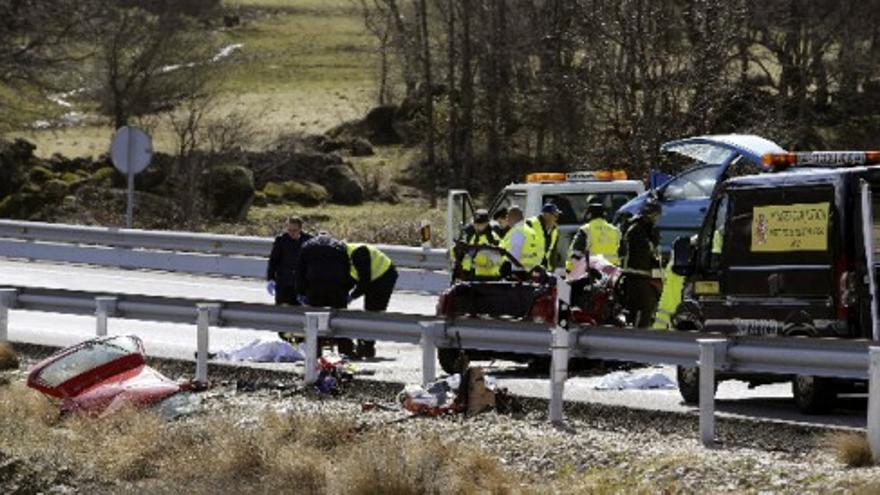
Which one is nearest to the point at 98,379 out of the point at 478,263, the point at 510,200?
the point at 478,263

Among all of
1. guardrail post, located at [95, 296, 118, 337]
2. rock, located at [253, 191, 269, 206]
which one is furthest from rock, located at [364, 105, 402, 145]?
guardrail post, located at [95, 296, 118, 337]

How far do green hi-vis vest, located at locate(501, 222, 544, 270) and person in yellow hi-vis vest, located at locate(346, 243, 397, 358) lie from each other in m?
1.42

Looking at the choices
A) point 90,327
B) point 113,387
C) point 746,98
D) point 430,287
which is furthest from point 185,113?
point 113,387

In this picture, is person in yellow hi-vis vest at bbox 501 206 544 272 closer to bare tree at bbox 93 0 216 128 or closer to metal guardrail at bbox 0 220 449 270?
metal guardrail at bbox 0 220 449 270

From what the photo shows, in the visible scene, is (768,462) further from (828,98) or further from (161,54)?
(161,54)

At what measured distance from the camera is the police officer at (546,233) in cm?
2123

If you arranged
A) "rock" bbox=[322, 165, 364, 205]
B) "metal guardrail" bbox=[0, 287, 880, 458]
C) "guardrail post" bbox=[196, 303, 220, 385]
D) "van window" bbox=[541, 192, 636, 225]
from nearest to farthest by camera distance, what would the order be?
"metal guardrail" bbox=[0, 287, 880, 458], "guardrail post" bbox=[196, 303, 220, 385], "van window" bbox=[541, 192, 636, 225], "rock" bbox=[322, 165, 364, 205]

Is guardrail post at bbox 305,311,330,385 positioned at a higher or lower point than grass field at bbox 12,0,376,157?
lower

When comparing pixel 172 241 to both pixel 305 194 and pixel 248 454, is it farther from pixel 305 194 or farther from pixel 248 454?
pixel 248 454

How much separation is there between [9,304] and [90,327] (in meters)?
2.84

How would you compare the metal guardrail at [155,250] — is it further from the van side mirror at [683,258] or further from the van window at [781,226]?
the van window at [781,226]

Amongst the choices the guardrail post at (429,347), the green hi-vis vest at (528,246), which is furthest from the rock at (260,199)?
the guardrail post at (429,347)

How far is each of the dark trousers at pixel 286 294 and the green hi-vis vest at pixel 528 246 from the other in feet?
8.41

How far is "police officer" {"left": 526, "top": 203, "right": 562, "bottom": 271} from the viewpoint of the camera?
69.7 ft
